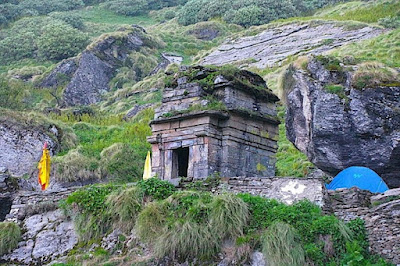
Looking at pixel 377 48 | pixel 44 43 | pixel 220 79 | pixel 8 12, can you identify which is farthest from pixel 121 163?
pixel 8 12

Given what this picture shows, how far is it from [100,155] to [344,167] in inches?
407

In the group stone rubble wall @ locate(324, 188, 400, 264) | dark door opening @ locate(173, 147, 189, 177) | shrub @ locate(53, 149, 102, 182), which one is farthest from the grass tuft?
shrub @ locate(53, 149, 102, 182)

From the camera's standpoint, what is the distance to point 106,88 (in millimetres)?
48156

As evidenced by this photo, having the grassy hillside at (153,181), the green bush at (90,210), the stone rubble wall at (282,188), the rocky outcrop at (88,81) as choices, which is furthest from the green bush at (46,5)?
the stone rubble wall at (282,188)

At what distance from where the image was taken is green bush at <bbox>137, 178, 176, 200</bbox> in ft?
51.3

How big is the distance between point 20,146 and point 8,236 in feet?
36.5

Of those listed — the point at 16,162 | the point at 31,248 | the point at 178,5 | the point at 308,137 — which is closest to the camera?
the point at 31,248

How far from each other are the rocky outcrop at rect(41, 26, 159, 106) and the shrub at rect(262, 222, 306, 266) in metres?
32.7

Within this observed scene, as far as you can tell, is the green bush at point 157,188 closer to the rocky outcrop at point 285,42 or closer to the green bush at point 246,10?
the rocky outcrop at point 285,42

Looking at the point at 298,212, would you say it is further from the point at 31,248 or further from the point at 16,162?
the point at 16,162

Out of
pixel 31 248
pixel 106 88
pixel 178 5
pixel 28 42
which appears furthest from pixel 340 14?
pixel 31 248

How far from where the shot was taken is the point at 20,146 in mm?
26781

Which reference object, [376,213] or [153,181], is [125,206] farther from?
[376,213]

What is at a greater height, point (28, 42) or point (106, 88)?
point (28, 42)
